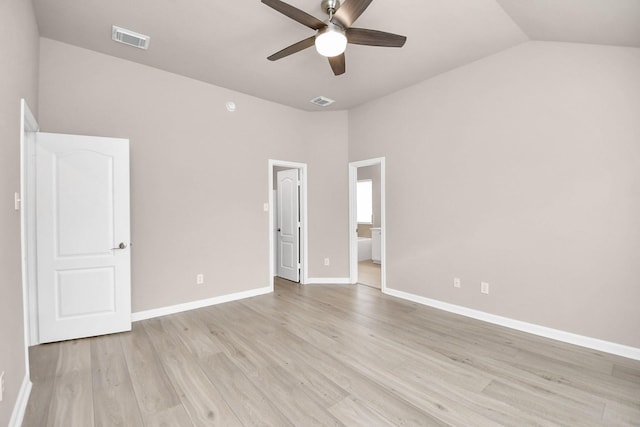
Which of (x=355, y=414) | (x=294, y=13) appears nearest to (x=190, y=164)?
(x=294, y=13)

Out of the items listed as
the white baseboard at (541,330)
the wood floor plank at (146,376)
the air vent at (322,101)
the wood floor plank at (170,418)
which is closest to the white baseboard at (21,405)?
the wood floor plank at (146,376)

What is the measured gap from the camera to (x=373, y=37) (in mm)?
2367

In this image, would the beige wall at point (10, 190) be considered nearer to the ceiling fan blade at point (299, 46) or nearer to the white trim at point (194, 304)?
the white trim at point (194, 304)

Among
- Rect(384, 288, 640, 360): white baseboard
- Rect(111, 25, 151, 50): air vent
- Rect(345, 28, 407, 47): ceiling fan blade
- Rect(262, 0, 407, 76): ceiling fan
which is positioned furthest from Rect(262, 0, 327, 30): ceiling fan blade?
Rect(384, 288, 640, 360): white baseboard

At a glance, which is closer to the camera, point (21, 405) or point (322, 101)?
point (21, 405)

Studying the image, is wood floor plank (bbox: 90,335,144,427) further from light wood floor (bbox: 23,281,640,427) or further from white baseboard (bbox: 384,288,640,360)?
white baseboard (bbox: 384,288,640,360)

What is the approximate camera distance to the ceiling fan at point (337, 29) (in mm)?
2070

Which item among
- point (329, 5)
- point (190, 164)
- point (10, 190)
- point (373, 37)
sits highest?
point (329, 5)

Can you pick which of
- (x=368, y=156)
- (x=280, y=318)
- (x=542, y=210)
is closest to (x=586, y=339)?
(x=542, y=210)

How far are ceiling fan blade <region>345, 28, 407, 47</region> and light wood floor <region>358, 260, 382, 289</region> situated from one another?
3586 millimetres

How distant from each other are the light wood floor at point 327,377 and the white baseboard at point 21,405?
0.05m

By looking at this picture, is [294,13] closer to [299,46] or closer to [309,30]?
[299,46]

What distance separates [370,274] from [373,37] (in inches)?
172

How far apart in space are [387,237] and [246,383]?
2921 mm
